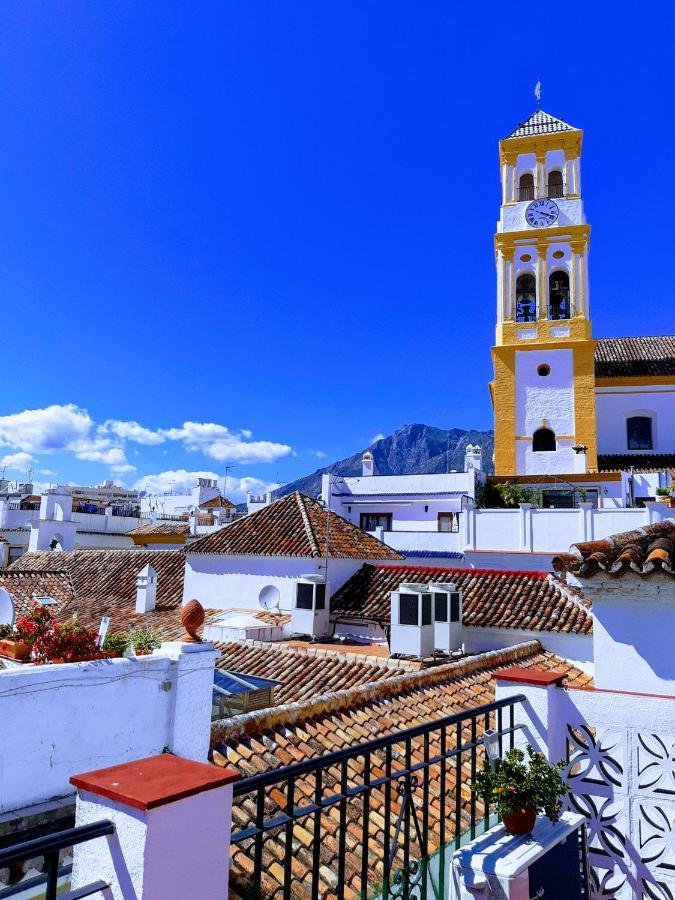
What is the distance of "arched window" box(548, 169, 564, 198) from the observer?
28.2 meters

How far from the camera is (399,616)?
1261cm

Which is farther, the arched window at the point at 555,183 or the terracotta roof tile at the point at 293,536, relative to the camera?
the arched window at the point at 555,183

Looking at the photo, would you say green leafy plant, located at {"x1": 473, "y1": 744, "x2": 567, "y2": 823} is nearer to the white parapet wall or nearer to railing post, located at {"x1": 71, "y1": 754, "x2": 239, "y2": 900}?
railing post, located at {"x1": 71, "y1": 754, "x2": 239, "y2": 900}

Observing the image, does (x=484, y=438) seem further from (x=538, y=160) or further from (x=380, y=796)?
(x=380, y=796)

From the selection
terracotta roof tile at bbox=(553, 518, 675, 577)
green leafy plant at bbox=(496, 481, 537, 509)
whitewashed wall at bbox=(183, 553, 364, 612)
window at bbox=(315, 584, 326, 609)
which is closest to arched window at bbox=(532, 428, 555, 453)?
green leafy plant at bbox=(496, 481, 537, 509)

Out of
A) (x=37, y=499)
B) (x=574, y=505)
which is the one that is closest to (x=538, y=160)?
(x=574, y=505)

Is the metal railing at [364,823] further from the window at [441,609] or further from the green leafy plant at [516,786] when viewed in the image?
the window at [441,609]

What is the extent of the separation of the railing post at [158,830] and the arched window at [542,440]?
25.1 metres

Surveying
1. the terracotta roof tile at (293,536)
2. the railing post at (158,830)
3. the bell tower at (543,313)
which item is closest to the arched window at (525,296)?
the bell tower at (543,313)

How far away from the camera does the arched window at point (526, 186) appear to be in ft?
93.5

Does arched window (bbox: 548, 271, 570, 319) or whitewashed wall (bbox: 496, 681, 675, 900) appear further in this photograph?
arched window (bbox: 548, 271, 570, 319)

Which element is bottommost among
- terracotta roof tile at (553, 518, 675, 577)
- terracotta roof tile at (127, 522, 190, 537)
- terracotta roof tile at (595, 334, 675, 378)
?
terracotta roof tile at (553, 518, 675, 577)

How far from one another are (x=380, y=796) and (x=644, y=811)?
2.52 meters

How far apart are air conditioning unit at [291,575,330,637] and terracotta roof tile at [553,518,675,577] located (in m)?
10.3
